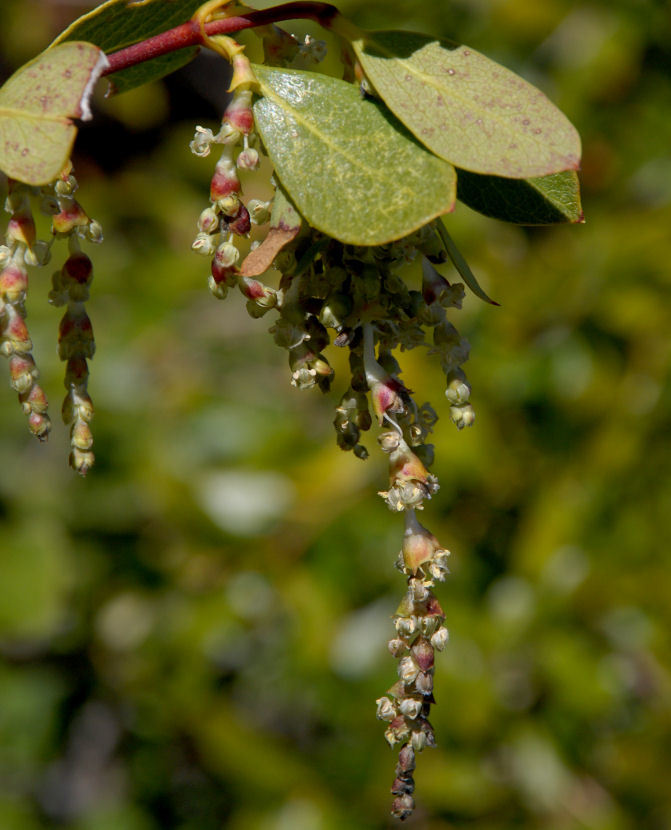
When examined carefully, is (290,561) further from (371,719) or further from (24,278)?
(24,278)

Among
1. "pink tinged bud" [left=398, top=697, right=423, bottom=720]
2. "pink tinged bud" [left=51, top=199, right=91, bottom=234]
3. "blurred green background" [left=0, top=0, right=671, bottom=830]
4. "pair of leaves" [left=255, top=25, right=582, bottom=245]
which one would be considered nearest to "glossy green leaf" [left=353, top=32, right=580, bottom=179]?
"pair of leaves" [left=255, top=25, right=582, bottom=245]

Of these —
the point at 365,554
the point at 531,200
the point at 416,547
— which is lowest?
the point at 365,554

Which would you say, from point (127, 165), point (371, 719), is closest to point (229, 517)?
point (371, 719)

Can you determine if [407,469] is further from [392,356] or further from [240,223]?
[240,223]

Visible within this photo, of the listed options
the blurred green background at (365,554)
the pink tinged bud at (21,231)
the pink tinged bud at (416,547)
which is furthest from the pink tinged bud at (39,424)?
the blurred green background at (365,554)

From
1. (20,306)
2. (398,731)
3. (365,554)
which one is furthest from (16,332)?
(365,554)

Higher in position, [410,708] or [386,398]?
[386,398]
